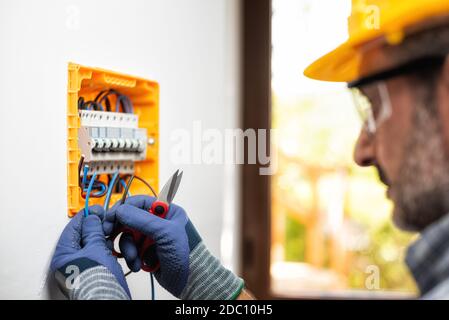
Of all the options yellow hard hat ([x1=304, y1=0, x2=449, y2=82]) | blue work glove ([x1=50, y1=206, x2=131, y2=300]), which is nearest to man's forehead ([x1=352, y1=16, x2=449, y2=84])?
yellow hard hat ([x1=304, y1=0, x2=449, y2=82])

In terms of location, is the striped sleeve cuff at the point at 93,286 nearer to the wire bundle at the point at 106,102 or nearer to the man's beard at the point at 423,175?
the wire bundle at the point at 106,102

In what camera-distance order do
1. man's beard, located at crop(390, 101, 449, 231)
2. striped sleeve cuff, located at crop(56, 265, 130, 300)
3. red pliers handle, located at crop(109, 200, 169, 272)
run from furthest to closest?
red pliers handle, located at crop(109, 200, 169, 272)
striped sleeve cuff, located at crop(56, 265, 130, 300)
man's beard, located at crop(390, 101, 449, 231)

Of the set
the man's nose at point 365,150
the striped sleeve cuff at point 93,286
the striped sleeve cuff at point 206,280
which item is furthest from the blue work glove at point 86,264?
the man's nose at point 365,150

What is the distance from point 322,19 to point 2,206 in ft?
3.98

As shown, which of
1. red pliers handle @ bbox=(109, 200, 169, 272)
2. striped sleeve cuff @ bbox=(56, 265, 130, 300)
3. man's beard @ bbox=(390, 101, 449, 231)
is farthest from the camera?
red pliers handle @ bbox=(109, 200, 169, 272)

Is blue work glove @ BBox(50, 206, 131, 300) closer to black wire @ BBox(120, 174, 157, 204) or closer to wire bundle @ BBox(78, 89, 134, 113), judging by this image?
black wire @ BBox(120, 174, 157, 204)

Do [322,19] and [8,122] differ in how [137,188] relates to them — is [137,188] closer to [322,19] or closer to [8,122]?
[8,122]

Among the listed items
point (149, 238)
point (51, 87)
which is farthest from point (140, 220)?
point (51, 87)

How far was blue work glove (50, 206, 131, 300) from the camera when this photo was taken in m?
0.84

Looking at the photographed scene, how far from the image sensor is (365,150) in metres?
0.84

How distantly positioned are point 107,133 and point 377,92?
1.66 ft

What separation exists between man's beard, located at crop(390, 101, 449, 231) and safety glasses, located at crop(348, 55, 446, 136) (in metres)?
0.06

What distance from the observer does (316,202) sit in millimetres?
2580

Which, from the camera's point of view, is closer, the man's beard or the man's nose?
the man's beard
